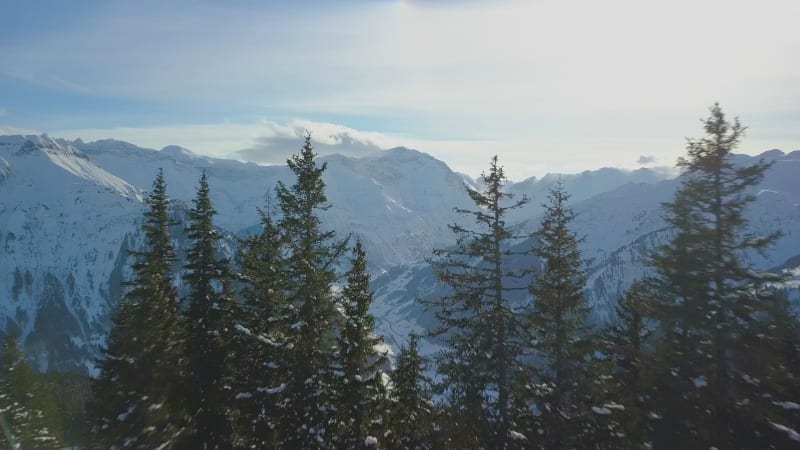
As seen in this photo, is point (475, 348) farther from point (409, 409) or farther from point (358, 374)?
point (409, 409)

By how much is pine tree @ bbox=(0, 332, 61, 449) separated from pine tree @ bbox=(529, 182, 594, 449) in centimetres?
3228

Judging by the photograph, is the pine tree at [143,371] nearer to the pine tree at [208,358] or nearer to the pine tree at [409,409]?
the pine tree at [208,358]

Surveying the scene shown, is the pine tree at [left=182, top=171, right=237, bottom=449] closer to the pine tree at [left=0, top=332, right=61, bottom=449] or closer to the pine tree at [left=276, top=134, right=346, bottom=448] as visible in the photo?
the pine tree at [left=276, top=134, right=346, bottom=448]

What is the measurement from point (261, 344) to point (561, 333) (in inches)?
451

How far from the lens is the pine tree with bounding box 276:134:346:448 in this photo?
18.9 metres

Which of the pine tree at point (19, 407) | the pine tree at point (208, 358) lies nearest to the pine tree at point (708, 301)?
the pine tree at point (208, 358)

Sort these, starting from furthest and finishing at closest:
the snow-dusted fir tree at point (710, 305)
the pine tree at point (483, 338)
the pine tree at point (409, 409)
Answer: the pine tree at point (409, 409)
the pine tree at point (483, 338)
the snow-dusted fir tree at point (710, 305)

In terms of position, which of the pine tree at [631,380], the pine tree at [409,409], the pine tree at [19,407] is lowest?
the pine tree at [19,407]

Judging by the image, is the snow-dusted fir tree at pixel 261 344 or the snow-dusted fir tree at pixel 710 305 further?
the snow-dusted fir tree at pixel 261 344

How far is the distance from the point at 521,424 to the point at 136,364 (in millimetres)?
15323

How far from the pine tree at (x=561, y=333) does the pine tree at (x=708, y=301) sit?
320 centimetres

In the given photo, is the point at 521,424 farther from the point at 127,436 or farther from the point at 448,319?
the point at 127,436

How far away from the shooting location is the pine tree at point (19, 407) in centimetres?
3375

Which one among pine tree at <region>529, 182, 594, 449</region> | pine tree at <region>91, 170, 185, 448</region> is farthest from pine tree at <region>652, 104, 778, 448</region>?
pine tree at <region>91, 170, 185, 448</region>
